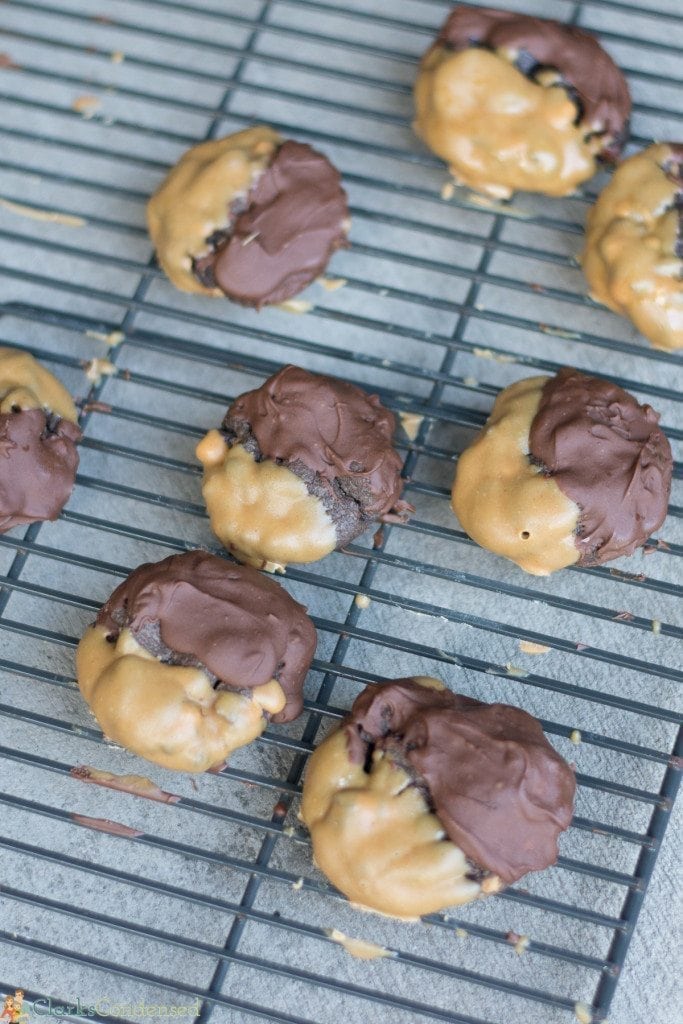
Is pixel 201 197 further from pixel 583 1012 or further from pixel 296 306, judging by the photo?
pixel 583 1012

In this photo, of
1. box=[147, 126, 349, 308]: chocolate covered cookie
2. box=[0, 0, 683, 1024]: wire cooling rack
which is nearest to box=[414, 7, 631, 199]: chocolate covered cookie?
box=[0, 0, 683, 1024]: wire cooling rack

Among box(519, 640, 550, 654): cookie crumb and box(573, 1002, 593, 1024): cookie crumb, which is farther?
box(519, 640, 550, 654): cookie crumb

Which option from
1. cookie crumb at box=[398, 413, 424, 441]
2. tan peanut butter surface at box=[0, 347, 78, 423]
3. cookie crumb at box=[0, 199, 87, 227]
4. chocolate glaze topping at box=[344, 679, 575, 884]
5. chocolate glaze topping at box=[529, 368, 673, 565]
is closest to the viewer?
chocolate glaze topping at box=[344, 679, 575, 884]

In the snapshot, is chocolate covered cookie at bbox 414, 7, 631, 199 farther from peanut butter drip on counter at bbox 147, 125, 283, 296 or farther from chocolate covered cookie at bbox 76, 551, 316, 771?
chocolate covered cookie at bbox 76, 551, 316, 771

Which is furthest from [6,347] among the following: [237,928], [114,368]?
[237,928]

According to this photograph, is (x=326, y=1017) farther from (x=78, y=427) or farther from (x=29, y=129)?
(x=29, y=129)

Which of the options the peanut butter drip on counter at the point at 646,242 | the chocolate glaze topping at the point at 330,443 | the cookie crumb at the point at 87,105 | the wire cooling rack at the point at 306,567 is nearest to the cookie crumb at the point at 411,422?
the wire cooling rack at the point at 306,567

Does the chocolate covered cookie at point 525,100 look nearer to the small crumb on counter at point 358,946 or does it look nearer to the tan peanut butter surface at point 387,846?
the tan peanut butter surface at point 387,846
